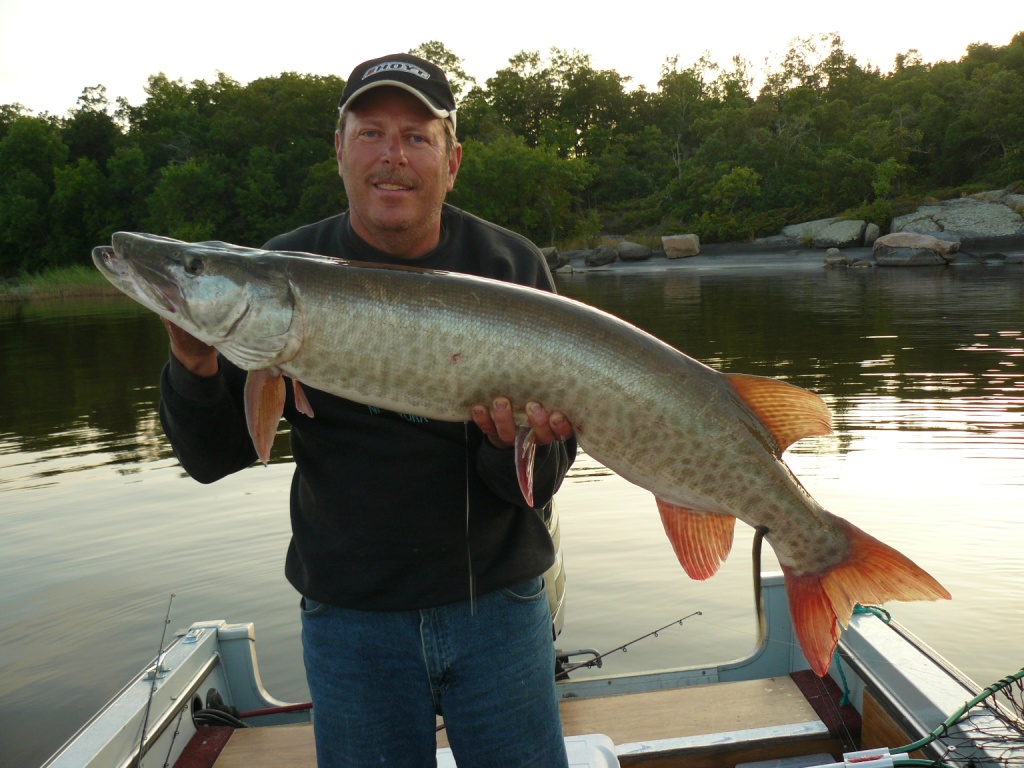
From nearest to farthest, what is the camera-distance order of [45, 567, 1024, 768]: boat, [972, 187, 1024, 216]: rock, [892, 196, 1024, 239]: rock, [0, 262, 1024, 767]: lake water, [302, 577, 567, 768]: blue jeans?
[302, 577, 567, 768]: blue jeans → [45, 567, 1024, 768]: boat → [0, 262, 1024, 767]: lake water → [892, 196, 1024, 239]: rock → [972, 187, 1024, 216]: rock

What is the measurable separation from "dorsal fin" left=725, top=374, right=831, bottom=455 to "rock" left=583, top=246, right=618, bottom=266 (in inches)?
1621

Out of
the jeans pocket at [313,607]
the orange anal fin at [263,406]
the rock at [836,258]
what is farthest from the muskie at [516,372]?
the rock at [836,258]

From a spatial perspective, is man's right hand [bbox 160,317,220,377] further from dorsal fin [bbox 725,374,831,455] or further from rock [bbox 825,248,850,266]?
rock [bbox 825,248,850,266]

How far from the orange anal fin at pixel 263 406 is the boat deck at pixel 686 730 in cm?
176

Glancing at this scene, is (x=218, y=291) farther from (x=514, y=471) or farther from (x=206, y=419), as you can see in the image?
(x=514, y=471)

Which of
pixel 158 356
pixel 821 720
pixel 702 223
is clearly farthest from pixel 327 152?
pixel 821 720

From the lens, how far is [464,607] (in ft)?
6.85

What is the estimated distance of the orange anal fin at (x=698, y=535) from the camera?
2287 mm

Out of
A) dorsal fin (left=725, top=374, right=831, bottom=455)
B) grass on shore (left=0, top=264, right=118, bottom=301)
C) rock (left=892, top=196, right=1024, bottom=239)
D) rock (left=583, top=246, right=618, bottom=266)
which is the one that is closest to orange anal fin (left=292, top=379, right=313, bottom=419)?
dorsal fin (left=725, top=374, right=831, bottom=455)

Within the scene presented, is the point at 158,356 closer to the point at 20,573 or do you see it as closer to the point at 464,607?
the point at 20,573

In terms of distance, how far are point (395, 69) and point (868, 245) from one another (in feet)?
128

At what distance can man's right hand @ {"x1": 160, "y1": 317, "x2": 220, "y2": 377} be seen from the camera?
2.13 meters

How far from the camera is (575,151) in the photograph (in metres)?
67.1

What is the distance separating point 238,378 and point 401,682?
894 mm
